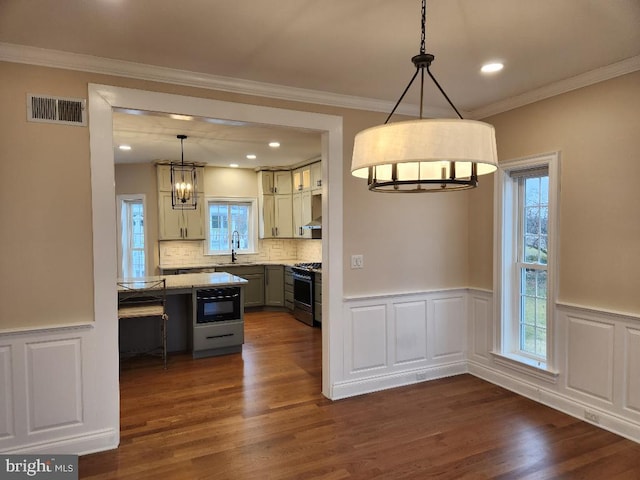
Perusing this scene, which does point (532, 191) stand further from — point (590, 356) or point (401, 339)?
point (401, 339)

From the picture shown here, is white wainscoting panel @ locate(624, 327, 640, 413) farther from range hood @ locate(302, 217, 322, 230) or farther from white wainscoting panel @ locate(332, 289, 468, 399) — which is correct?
range hood @ locate(302, 217, 322, 230)

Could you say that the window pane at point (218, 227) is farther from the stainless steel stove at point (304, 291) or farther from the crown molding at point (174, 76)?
the crown molding at point (174, 76)

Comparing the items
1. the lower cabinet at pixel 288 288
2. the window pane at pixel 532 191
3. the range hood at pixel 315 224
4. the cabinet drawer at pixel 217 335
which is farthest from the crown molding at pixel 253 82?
the lower cabinet at pixel 288 288

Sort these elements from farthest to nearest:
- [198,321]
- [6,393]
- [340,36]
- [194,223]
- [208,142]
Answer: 1. [194,223]
2. [208,142]
3. [198,321]
4. [6,393]
5. [340,36]

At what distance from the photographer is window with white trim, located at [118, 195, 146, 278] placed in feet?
23.4

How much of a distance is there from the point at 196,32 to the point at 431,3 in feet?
4.30

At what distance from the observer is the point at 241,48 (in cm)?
254

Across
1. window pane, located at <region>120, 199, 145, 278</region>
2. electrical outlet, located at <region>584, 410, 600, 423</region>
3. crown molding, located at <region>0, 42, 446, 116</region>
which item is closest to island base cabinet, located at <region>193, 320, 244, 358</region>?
crown molding, located at <region>0, 42, 446, 116</region>

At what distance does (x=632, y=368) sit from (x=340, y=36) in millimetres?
3009

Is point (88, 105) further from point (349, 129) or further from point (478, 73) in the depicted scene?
point (478, 73)

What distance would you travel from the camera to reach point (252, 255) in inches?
312

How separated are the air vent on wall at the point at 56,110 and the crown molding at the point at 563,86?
343 cm

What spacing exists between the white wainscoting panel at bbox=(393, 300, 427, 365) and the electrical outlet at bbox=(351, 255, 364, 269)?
0.55m

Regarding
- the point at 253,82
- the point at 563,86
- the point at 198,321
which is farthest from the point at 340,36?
the point at 198,321
